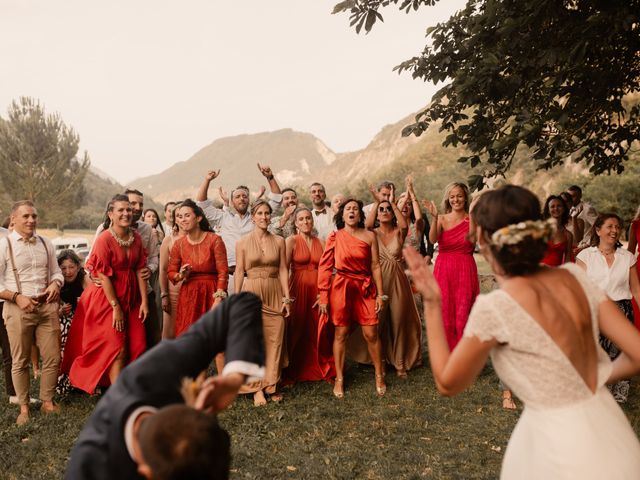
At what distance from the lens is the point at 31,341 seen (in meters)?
5.48

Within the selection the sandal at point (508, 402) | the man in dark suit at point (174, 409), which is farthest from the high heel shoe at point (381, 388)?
the man in dark suit at point (174, 409)

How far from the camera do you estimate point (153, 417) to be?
1.45 meters

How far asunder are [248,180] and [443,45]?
152m

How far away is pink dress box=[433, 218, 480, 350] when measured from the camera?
243 inches

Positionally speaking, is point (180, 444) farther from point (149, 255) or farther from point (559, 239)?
point (559, 239)

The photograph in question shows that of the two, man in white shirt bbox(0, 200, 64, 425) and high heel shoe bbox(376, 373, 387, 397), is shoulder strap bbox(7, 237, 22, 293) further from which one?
high heel shoe bbox(376, 373, 387, 397)

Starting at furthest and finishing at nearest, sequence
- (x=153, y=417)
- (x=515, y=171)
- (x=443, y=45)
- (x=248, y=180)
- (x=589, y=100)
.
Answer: (x=248, y=180) < (x=515, y=171) < (x=443, y=45) < (x=589, y=100) < (x=153, y=417)

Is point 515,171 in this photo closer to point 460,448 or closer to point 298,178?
point 460,448

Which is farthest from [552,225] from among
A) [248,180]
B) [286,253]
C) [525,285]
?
[248,180]

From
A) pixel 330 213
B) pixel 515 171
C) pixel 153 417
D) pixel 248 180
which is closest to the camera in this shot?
pixel 153 417

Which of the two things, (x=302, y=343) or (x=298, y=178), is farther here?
(x=298, y=178)

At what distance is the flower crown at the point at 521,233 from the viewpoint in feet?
6.24

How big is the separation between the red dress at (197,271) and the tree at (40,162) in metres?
50.3

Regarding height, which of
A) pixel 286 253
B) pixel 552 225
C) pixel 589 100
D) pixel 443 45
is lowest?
pixel 286 253
